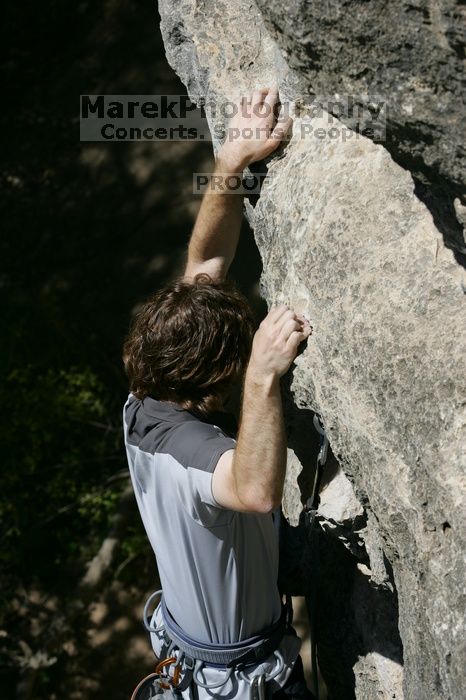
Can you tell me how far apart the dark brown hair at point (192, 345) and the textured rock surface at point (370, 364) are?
177 millimetres

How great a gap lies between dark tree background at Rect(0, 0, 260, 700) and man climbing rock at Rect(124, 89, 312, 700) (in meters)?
2.55

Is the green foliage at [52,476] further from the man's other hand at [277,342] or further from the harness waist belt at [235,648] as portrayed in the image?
the man's other hand at [277,342]

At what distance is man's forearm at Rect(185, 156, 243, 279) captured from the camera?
105 inches

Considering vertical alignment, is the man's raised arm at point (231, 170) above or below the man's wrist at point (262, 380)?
above

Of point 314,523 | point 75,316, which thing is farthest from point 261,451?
point 75,316

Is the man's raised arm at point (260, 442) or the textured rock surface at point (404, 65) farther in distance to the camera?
the man's raised arm at point (260, 442)

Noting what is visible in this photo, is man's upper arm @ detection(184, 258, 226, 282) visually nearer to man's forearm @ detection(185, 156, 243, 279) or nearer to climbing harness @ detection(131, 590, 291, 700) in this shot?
man's forearm @ detection(185, 156, 243, 279)

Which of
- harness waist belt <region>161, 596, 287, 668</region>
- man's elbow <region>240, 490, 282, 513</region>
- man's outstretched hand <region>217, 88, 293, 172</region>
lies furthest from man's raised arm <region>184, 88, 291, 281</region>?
harness waist belt <region>161, 596, 287, 668</region>

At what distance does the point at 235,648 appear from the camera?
8.20 feet

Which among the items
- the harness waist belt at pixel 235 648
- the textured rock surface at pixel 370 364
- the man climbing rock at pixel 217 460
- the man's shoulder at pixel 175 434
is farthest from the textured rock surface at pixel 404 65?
the harness waist belt at pixel 235 648

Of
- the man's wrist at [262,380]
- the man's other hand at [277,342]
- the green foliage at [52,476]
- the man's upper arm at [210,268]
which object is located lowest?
the green foliage at [52,476]

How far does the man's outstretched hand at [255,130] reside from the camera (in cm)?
253

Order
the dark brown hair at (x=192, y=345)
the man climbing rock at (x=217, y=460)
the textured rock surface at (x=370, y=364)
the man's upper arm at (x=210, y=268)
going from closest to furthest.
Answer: the textured rock surface at (x=370, y=364), the man climbing rock at (x=217, y=460), the dark brown hair at (x=192, y=345), the man's upper arm at (x=210, y=268)

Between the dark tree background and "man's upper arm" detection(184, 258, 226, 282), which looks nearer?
"man's upper arm" detection(184, 258, 226, 282)
